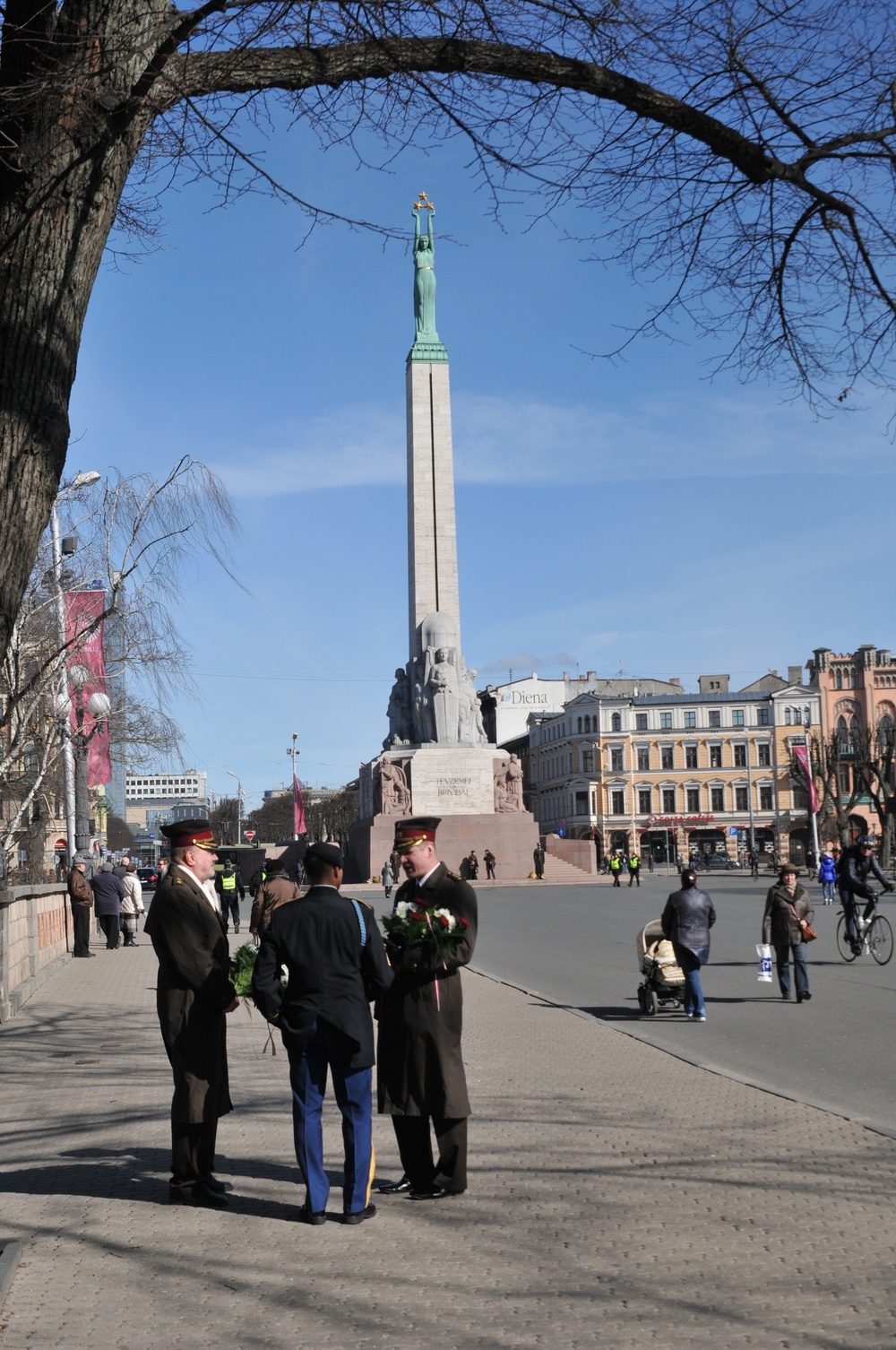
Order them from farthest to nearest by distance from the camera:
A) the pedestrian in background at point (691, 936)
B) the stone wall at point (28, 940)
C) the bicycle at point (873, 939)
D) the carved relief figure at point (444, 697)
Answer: the carved relief figure at point (444, 697), the bicycle at point (873, 939), the stone wall at point (28, 940), the pedestrian in background at point (691, 936)

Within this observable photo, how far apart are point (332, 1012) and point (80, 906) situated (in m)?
21.9

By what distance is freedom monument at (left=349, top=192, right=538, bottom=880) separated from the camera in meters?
56.5

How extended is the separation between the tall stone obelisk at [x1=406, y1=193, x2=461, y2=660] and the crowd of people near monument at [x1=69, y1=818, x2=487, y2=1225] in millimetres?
50963

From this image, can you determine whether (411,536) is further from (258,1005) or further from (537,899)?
(258,1005)

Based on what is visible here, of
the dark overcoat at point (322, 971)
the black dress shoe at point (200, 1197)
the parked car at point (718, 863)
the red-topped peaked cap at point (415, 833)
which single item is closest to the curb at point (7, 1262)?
the black dress shoe at point (200, 1197)

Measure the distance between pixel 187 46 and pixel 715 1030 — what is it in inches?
422

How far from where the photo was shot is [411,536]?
60.1 meters

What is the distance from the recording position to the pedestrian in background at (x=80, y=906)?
2695 cm

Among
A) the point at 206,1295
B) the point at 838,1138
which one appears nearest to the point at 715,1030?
the point at 838,1138

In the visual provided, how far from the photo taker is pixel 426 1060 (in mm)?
6961

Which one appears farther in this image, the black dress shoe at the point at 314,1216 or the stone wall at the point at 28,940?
the stone wall at the point at 28,940

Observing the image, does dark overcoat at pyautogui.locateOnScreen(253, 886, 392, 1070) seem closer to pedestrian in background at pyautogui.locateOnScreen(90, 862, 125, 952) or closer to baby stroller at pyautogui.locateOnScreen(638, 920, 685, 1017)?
baby stroller at pyautogui.locateOnScreen(638, 920, 685, 1017)

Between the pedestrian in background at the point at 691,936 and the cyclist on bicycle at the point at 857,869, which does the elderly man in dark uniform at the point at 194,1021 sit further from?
the cyclist on bicycle at the point at 857,869

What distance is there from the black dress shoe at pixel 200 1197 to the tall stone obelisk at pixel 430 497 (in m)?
51.3
